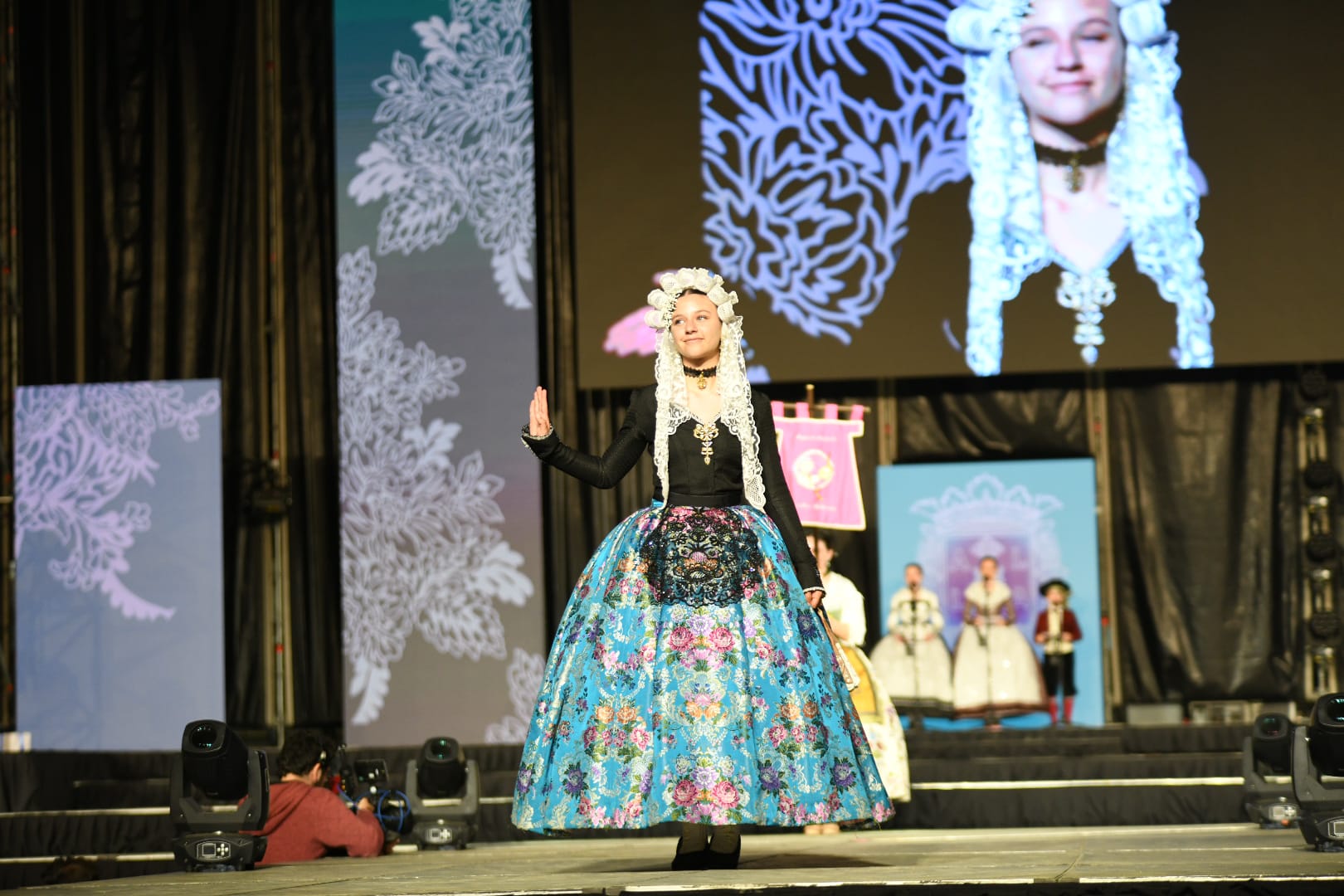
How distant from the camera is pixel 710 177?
8898 mm

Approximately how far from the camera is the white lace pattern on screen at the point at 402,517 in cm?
902

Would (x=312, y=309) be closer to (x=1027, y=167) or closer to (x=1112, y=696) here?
(x=1027, y=167)

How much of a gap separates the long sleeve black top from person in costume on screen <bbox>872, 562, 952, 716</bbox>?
5.83m

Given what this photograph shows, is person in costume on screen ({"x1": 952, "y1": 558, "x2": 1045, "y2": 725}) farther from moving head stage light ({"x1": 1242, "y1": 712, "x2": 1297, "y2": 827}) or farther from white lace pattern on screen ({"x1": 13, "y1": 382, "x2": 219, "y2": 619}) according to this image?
white lace pattern on screen ({"x1": 13, "y1": 382, "x2": 219, "y2": 619})

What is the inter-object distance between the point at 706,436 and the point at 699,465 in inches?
2.5

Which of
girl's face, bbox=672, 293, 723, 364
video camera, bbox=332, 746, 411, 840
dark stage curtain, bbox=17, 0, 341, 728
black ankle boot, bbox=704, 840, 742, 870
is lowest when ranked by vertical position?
video camera, bbox=332, 746, 411, 840

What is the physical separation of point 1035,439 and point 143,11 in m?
5.62

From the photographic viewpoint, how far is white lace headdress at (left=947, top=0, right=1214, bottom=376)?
8539mm

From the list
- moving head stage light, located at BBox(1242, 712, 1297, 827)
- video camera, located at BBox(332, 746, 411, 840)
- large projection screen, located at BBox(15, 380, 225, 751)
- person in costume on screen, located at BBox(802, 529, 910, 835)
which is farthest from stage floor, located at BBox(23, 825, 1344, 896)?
large projection screen, located at BBox(15, 380, 225, 751)

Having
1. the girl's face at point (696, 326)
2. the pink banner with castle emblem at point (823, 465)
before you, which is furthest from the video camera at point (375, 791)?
the pink banner with castle emblem at point (823, 465)

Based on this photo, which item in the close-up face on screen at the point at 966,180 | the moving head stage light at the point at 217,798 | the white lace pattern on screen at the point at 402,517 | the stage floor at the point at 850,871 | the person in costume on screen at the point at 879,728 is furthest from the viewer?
the white lace pattern on screen at the point at 402,517

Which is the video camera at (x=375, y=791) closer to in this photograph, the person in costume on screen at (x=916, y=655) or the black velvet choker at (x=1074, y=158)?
the person in costume on screen at (x=916, y=655)

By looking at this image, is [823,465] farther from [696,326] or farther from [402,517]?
[696,326]

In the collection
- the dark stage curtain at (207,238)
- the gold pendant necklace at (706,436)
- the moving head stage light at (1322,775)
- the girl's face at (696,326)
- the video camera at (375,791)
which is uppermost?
the dark stage curtain at (207,238)
